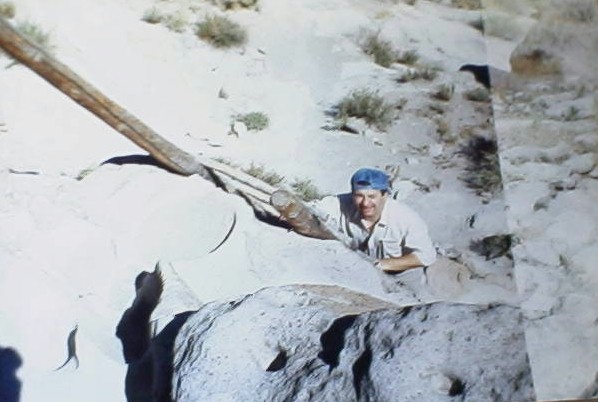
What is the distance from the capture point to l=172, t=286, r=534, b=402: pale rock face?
8.18 ft

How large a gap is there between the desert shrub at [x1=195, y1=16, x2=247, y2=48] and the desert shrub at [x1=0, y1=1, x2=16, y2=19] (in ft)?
1.54

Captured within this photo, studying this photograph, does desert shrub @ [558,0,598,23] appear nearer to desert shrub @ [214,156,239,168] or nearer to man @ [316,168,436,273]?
man @ [316,168,436,273]

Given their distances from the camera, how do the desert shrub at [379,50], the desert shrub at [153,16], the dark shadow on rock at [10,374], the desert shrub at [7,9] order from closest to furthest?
the dark shadow on rock at [10,374] < the desert shrub at [7,9] < the desert shrub at [153,16] < the desert shrub at [379,50]

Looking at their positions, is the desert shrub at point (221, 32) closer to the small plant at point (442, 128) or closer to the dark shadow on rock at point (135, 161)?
the dark shadow on rock at point (135, 161)

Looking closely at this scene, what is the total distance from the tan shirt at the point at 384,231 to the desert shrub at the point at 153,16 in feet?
2.10

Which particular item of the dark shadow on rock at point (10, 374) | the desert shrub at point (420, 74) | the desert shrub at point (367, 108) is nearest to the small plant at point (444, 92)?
the desert shrub at point (420, 74)

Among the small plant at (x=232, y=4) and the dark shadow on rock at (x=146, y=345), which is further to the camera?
the small plant at (x=232, y=4)

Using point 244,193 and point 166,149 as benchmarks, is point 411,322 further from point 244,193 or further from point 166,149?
point 166,149

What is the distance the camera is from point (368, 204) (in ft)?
8.99

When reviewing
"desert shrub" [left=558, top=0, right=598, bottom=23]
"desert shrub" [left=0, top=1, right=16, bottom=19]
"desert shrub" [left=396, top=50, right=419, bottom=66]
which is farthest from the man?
"desert shrub" [left=0, top=1, right=16, bottom=19]

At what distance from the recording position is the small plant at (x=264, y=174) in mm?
2705

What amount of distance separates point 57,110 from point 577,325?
144 centimetres

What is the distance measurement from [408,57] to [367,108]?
0.20 metres

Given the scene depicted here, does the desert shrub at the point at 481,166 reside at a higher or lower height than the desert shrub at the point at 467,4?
lower
